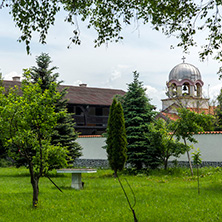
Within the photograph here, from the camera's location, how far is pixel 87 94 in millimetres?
37750

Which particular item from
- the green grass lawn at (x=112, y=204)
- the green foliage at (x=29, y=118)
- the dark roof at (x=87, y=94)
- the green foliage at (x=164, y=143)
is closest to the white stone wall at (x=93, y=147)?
the green foliage at (x=164, y=143)

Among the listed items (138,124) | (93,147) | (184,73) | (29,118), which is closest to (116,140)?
(138,124)

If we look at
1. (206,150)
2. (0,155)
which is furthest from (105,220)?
(0,155)

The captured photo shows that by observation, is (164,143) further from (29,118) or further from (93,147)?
(29,118)

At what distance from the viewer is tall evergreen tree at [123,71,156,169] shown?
1781 cm

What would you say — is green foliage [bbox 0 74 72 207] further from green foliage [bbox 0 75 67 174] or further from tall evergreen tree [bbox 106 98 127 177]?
tall evergreen tree [bbox 106 98 127 177]

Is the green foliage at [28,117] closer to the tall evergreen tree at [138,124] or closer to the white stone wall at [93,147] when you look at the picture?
the tall evergreen tree at [138,124]

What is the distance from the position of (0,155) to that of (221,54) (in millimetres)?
20084

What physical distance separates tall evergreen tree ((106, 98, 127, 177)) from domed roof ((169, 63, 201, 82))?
26.9 meters

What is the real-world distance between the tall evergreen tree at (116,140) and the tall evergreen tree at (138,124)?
99 centimetres

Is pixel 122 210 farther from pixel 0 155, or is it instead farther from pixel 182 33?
pixel 0 155

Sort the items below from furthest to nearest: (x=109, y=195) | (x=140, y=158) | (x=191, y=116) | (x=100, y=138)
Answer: (x=100, y=138)
(x=140, y=158)
(x=191, y=116)
(x=109, y=195)

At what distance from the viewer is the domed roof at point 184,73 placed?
42.8m

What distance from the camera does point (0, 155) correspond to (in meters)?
25.2
